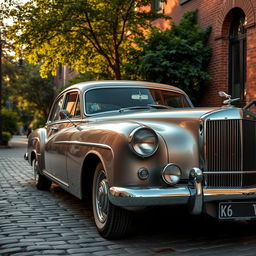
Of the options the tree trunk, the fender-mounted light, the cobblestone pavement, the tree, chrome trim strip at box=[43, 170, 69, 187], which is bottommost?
the cobblestone pavement

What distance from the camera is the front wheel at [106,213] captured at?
3.99 meters

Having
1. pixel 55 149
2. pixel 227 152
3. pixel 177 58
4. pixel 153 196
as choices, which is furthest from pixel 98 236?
pixel 177 58

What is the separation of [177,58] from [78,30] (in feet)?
11.8

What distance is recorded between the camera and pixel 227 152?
3.85m

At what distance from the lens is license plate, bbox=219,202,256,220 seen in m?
3.74

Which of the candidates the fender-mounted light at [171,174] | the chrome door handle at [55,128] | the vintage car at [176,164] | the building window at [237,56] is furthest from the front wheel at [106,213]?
the building window at [237,56]

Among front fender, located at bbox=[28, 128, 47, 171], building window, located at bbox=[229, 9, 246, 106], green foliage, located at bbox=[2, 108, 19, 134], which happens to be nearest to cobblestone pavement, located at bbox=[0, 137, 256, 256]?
front fender, located at bbox=[28, 128, 47, 171]

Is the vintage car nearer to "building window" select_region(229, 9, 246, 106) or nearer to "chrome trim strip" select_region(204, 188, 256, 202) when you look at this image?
"chrome trim strip" select_region(204, 188, 256, 202)

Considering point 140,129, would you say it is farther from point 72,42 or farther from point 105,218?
point 72,42

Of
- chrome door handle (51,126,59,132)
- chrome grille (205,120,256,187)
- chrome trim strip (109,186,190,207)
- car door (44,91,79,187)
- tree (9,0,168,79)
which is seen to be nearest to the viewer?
chrome trim strip (109,186,190,207)

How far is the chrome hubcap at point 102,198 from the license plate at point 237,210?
107cm

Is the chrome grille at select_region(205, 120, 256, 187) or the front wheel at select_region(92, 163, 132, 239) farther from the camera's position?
the front wheel at select_region(92, 163, 132, 239)

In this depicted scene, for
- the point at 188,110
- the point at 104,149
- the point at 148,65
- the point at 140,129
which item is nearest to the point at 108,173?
the point at 104,149

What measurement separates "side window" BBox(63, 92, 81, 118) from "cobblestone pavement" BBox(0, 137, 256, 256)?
1.26m
